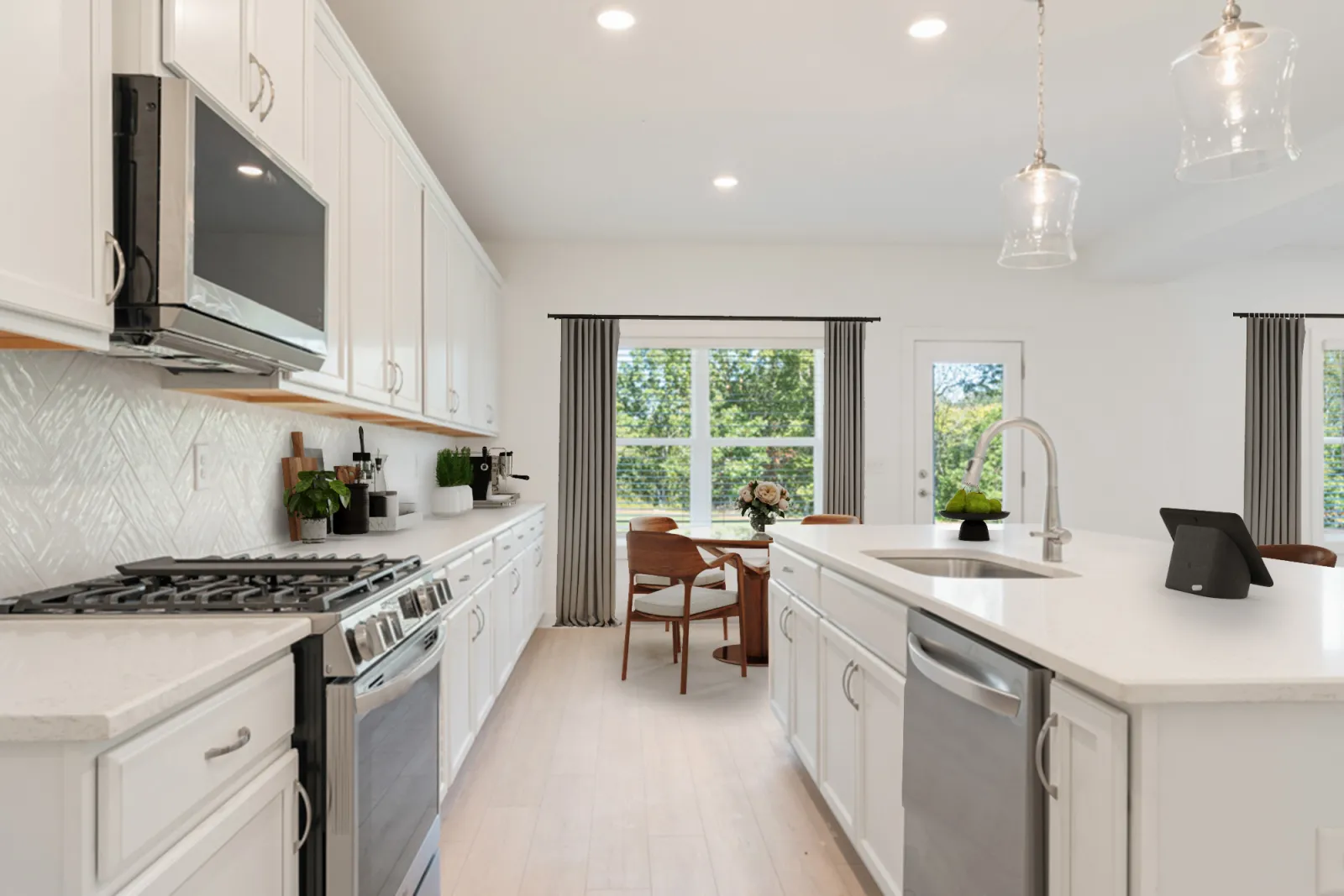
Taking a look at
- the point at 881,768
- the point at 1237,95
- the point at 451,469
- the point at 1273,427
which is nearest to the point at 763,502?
the point at 451,469

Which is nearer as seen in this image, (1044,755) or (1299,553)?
(1044,755)

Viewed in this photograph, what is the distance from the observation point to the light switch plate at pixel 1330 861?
1.03m

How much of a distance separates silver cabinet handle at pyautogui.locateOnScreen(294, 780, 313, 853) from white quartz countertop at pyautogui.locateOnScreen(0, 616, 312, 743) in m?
0.25

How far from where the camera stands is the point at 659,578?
4.75 m

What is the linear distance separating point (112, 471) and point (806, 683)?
206 cm

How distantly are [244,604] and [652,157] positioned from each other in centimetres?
320

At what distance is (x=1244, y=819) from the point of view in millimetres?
1032

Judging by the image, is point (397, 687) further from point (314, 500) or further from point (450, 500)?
point (450, 500)

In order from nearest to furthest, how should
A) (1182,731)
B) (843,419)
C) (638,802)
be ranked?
(1182,731) < (638,802) < (843,419)

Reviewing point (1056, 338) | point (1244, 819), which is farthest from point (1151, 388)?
point (1244, 819)

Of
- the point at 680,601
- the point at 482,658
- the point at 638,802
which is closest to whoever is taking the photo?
the point at 638,802

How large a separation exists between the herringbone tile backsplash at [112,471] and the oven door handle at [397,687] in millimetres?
720

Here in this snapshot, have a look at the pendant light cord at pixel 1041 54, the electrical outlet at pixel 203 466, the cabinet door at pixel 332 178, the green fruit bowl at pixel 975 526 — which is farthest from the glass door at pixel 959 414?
the electrical outlet at pixel 203 466

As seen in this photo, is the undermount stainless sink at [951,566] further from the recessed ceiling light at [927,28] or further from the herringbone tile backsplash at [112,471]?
the herringbone tile backsplash at [112,471]
